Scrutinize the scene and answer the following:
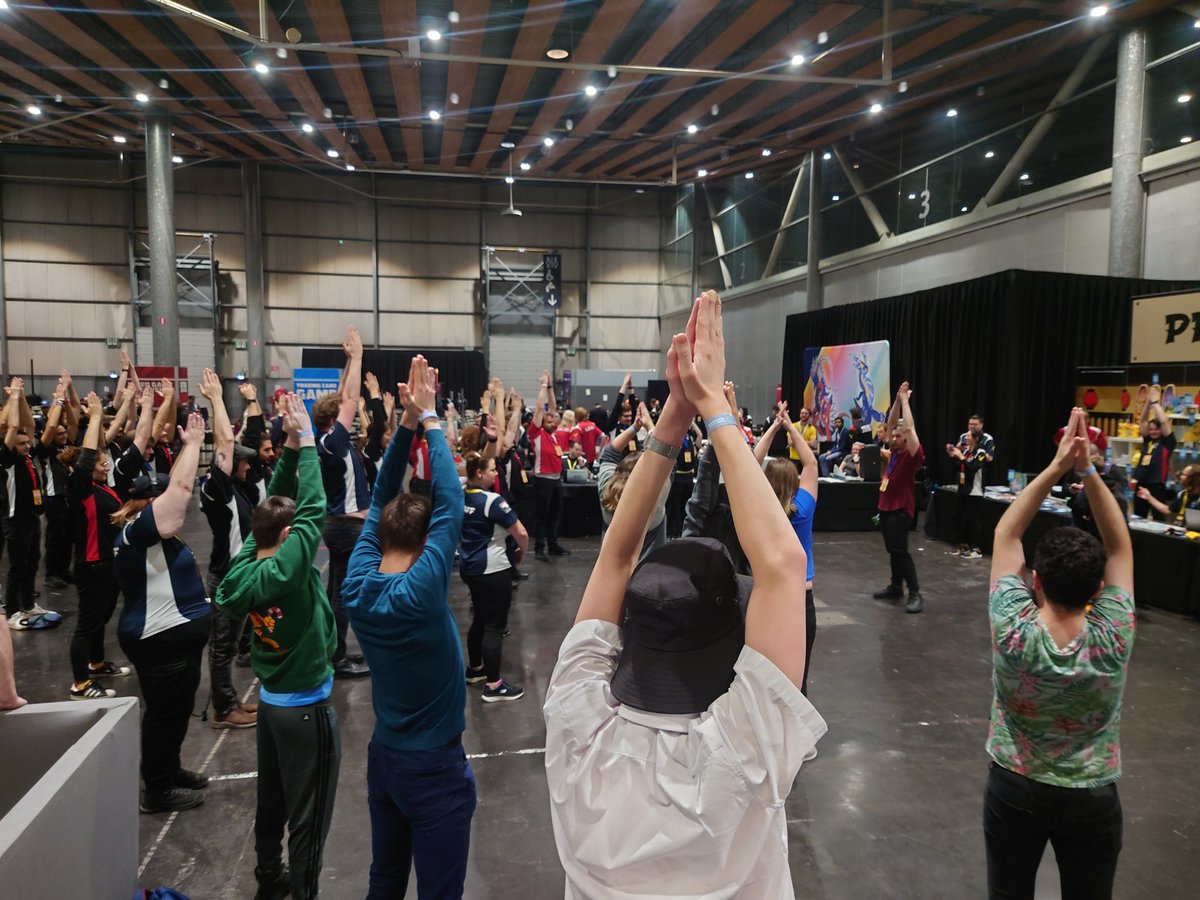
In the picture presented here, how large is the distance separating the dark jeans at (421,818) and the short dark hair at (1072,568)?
5.82ft

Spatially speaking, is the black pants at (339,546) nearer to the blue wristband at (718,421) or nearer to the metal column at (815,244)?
the blue wristband at (718,421)

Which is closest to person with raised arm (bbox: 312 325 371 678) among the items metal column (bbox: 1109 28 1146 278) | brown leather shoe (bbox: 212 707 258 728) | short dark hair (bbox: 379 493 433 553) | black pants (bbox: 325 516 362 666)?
black pants (bbox: 325 516 362 666)

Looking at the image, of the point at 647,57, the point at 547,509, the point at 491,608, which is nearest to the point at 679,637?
the point at 491,608

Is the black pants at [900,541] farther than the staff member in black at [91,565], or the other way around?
the black pants at [900,541]

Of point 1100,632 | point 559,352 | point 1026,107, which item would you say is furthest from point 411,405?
point 559,352

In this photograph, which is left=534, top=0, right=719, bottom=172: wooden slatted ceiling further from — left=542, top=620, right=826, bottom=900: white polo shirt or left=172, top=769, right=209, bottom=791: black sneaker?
left=542, top=620, right=826, bottom=900: white polo shirt

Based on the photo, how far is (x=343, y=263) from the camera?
21219mm

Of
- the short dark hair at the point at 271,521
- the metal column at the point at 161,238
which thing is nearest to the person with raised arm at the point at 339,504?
the short dark hair at the point at 271,521

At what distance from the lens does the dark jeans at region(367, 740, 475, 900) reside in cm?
208

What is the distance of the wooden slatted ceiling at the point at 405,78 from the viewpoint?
9.45 m

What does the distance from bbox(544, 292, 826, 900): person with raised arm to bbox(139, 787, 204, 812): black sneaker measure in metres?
3.17

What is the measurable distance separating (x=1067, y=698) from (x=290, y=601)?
8.18 feet

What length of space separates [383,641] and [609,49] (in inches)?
449

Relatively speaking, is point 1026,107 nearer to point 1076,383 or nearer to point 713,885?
point 1076,383
